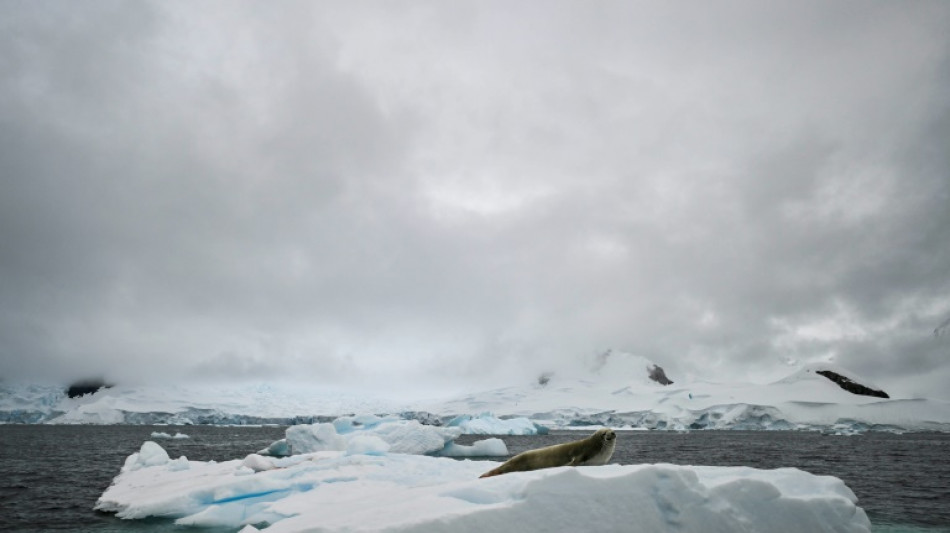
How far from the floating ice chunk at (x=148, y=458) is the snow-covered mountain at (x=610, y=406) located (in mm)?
88373

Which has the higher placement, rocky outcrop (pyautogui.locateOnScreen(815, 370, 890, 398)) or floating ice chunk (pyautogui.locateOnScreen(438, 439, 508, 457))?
rocky outcrop (pyautogui.locateOnScreen(815, 370, 890, 398))

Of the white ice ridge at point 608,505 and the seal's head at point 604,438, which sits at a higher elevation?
the seal's head at point 604,438

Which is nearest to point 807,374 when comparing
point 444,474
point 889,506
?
point 889,506

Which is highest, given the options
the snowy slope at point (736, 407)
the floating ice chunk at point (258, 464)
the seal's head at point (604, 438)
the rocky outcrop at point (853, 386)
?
the rocky outcrop at point (853, 386)

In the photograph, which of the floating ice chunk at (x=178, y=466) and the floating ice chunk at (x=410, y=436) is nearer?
the floating ice chunk at (x=178, y=466)

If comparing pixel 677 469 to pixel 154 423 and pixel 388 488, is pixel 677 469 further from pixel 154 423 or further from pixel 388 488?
pixel 154 423

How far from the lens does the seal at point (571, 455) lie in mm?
9453

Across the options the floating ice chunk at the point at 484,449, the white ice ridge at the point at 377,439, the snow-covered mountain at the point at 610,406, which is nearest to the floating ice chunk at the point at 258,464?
the white ice ridge at the point at 377,439

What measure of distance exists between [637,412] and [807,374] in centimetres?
4018

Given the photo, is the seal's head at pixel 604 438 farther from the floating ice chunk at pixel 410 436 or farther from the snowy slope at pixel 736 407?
the snowy slope at pixel 736 407

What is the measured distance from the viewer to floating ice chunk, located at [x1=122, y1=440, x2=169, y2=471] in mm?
19172

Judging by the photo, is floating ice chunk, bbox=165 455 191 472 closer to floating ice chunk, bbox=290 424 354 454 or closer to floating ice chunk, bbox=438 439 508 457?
floating ice chunk, bbox=290 424 354 454

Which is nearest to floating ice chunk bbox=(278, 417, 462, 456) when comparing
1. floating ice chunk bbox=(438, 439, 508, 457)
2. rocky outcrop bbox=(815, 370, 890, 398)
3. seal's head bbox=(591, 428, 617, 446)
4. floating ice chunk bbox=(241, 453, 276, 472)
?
floating ice chunk bbox=(438, 439, 508, 457)

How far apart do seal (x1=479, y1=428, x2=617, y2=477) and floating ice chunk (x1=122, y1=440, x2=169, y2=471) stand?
14904 millimetres
